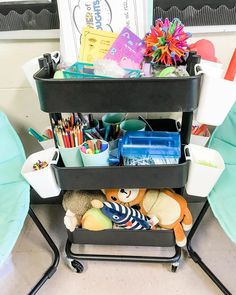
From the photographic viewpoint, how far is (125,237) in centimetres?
97

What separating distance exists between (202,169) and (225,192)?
0.13 meters

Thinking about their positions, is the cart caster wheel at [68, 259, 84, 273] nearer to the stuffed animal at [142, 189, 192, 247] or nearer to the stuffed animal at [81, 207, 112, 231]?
the stuffed animal at [81, 207, 112, 231]

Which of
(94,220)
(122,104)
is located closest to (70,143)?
(122,104)

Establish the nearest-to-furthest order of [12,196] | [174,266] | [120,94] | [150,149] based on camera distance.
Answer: [120,94], [150,149], [12,196], [174,266]

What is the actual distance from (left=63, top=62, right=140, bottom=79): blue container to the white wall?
Result: 297 millimetres

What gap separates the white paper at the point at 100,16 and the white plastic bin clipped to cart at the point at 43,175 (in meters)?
0.33

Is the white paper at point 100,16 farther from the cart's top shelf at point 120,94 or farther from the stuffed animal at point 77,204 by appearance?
the stuffed animal at point 77,204

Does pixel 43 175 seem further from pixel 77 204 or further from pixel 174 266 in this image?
pixel 174 266

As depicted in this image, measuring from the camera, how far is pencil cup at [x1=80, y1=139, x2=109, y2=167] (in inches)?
29.8

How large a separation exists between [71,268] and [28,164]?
437mm

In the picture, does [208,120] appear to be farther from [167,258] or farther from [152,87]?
[167,258]

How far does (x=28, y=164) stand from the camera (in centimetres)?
87

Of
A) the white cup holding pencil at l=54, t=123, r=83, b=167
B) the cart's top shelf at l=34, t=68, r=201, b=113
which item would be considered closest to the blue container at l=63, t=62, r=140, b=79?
the cart's top shelf at l=34, t=68, r=201, b=113

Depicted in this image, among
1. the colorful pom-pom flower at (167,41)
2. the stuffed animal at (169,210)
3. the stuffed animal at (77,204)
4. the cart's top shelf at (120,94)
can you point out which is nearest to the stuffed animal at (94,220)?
the stuffed animal at (77,204)
